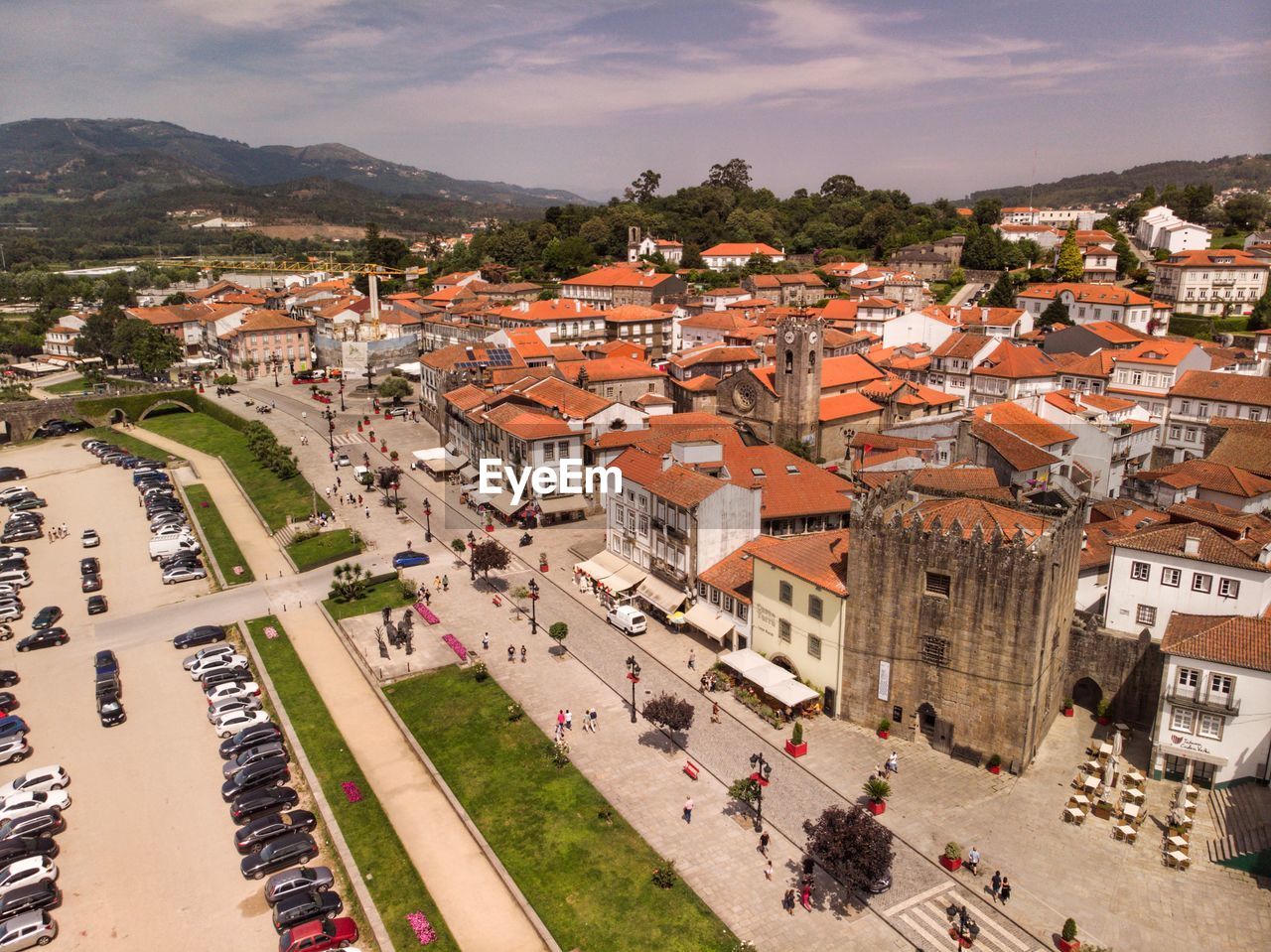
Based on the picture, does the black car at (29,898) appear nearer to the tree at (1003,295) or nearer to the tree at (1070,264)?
the tree at (1003,295)

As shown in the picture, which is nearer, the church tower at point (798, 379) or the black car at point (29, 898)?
the black car at point (29, 898)

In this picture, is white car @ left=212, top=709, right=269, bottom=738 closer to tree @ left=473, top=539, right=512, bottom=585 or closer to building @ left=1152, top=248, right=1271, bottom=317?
tree @ left=473, top=539, right=512, bottom=585

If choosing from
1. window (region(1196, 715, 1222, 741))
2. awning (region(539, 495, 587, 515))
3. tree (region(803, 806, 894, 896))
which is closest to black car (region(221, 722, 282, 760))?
tree (region(803, 806, 894, 896))

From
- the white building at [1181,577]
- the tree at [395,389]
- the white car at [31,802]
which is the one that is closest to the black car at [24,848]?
the white car at [31,802]

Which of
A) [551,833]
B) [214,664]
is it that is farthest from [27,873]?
[551,833]

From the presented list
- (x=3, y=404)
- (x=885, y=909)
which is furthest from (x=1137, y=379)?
(x=3, y=404)
